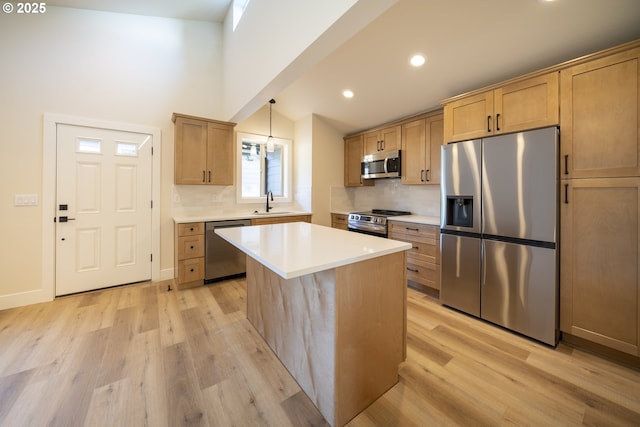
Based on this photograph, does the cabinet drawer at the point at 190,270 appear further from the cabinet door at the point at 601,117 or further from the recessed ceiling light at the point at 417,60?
the cabinet door at the point at 601,117

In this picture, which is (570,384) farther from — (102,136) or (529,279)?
(102,136)

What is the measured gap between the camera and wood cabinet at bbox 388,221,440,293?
2.90 m

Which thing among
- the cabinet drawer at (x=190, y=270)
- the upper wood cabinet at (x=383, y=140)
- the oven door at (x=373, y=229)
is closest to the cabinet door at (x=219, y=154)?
the cabinet drawer at (x=190, y=270)

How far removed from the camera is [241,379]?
5.41 ft

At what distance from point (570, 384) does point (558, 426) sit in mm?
466

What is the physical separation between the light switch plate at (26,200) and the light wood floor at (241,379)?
1.15 metres

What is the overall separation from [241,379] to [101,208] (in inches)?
113

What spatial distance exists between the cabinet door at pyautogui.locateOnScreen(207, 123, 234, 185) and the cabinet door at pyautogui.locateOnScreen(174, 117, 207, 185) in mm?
67

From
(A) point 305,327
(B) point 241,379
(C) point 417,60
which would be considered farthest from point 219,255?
(C) point 417,60

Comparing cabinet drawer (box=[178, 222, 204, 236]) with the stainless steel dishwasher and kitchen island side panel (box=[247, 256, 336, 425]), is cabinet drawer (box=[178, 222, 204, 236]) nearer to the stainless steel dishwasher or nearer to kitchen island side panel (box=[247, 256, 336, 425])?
the stainless steel dishwasher

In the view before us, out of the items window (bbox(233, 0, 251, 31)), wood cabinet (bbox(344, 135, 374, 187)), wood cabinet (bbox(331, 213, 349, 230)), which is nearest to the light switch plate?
window (bbox(233, 0, 251, 31))

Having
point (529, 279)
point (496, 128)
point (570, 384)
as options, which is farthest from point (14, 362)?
point (496, 128)

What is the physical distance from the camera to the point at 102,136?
305 centimetres

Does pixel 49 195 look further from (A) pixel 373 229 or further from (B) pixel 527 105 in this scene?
(B) pixel 527 105
